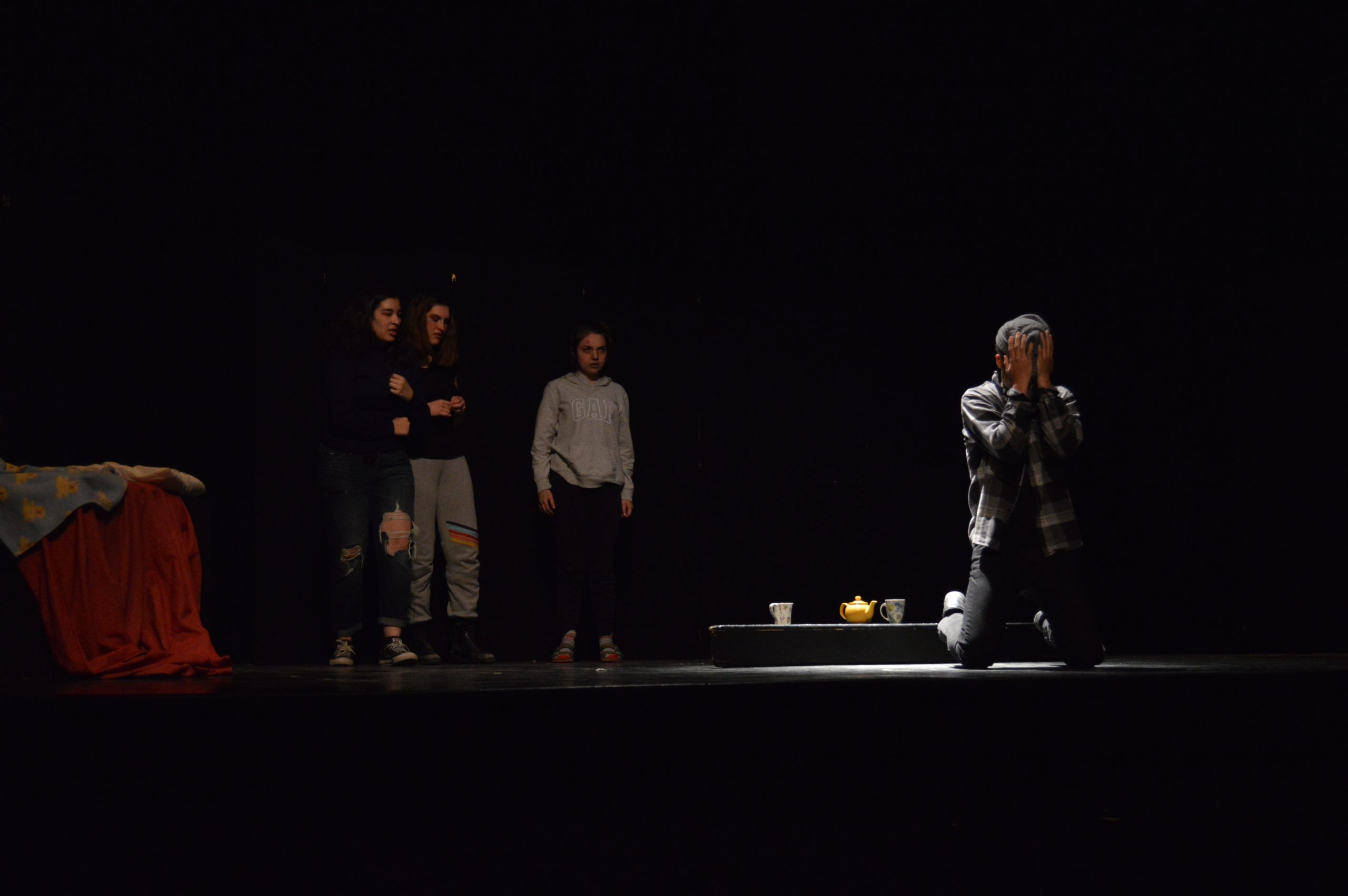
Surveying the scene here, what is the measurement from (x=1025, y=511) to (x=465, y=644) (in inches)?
94.3

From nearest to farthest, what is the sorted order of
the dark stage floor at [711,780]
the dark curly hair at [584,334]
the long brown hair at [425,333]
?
1. the dark stage floor at [711,780]
2. the long brown hair at [425,333]
3. the dark curly hair at [584,334]

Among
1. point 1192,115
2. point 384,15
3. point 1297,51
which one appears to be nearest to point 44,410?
point 384,15

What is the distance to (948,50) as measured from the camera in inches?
188

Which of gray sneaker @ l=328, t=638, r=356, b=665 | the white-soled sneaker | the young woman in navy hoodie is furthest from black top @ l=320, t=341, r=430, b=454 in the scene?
the white-soled sneaker

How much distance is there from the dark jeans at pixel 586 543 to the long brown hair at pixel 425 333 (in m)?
0.68

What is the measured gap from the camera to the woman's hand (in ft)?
14.5

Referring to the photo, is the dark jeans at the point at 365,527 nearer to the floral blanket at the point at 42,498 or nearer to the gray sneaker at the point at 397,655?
the gray sneaker at the point at 397,655

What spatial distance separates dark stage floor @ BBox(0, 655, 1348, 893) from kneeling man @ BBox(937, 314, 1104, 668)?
50 centimetres

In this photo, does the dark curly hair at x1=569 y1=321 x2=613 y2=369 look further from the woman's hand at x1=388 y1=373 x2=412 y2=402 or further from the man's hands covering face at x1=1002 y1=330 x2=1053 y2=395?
the man's hands covering face at x1=1002 y1=330 x2=1053 y2=395

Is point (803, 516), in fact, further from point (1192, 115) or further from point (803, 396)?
point (1192, 115)

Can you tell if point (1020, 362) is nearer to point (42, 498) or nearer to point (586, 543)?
point (586, 543)

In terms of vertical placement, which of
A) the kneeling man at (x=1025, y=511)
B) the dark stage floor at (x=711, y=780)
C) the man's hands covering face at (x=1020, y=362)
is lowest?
the dark stage floor at (x=711, y=780)

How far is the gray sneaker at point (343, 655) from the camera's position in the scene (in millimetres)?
4152

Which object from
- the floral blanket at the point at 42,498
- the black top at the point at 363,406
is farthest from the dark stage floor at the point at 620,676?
the black top at the point at 363,406
